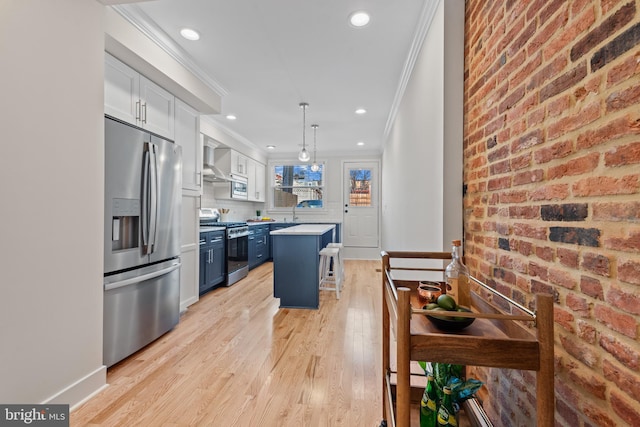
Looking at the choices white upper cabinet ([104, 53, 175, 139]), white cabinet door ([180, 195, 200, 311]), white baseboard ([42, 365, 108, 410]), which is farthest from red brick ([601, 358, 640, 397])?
white cabinet door ([180, 195, 200, 311])

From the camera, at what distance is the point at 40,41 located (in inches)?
59.3

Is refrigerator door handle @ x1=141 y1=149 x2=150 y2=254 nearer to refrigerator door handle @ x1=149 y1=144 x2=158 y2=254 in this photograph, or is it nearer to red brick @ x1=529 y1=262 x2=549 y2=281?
refrigerator door handle @ x1=149 y1=144 x2=158 y2=254

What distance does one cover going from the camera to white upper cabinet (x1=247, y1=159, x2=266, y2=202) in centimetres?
626

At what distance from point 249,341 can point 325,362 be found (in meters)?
0.73

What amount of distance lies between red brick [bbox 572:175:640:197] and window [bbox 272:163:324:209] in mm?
6355

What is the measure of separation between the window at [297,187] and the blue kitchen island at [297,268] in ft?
12.3

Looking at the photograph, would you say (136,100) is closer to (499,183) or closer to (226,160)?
(499,183)

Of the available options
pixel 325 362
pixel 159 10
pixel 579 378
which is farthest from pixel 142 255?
pixel 579 378

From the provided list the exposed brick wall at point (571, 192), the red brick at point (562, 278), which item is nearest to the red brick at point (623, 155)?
the exposed brick wall at point (571, 192)

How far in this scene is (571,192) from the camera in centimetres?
89

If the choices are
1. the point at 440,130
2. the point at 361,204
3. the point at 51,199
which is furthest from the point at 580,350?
the point at 361,204

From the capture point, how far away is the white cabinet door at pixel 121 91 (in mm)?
2171

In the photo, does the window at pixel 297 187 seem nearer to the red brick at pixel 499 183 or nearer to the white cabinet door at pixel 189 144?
the white cabinet door at pixel 189 144

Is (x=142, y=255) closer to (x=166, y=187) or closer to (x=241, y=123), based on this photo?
(x=166, y=187)
